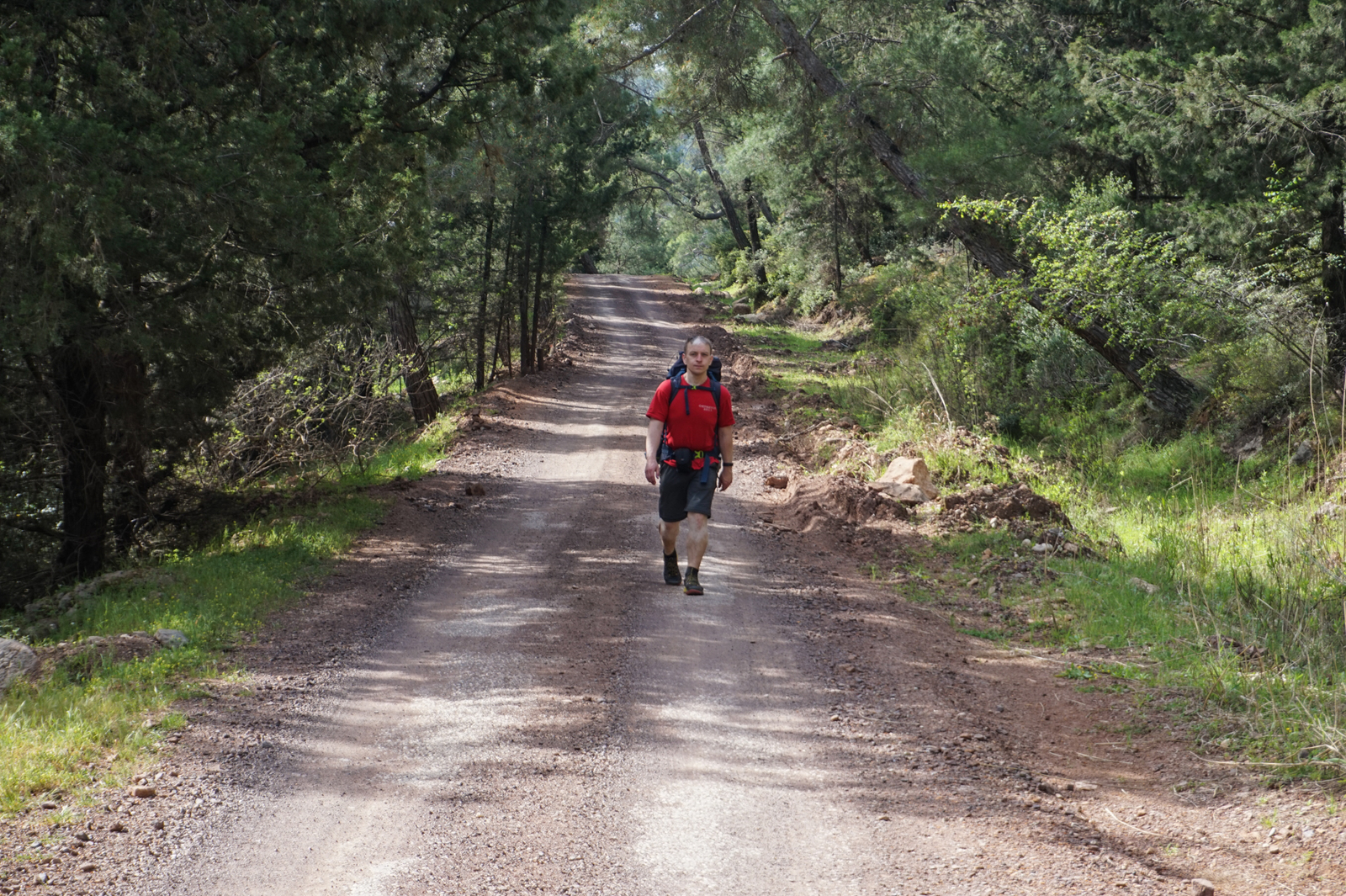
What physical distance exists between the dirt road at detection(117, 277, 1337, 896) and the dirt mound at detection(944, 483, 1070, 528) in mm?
2540

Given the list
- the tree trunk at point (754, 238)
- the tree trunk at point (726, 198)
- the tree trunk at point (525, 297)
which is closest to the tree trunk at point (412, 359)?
the tree trunk at point (525, 297)

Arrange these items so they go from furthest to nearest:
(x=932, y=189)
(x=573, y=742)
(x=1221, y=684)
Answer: (x=932, y=189)
(x=1221, y=684)
(x=573, y=742)

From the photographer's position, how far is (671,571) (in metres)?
8.12

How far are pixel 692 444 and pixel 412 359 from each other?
10.6 meters

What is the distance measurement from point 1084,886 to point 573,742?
239cm

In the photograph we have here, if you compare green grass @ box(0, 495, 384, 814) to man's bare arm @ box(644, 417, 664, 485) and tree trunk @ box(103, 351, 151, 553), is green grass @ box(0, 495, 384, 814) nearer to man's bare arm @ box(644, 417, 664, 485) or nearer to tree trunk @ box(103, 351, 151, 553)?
tree trunk @ box(103, 351, 151, 553)

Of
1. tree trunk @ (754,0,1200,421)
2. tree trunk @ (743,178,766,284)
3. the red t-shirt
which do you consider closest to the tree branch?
tree trunk @ (754,0,1200,421)

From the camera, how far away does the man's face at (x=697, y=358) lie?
746 centimetres

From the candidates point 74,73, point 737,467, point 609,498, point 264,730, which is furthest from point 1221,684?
point 74,73

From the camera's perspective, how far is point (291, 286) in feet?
30.4

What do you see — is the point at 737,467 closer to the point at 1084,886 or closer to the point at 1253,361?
the point at 1253,361

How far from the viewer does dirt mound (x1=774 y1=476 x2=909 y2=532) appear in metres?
10.8

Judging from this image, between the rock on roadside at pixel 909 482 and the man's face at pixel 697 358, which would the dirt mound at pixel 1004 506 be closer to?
the rock on roadside at pixel 909 482

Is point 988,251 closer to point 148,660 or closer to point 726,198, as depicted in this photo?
point 148,660
